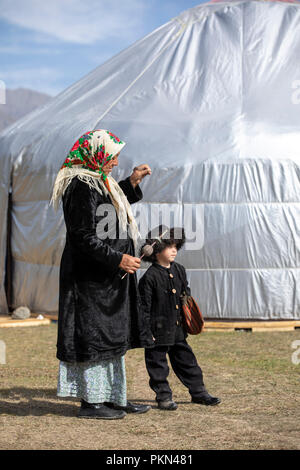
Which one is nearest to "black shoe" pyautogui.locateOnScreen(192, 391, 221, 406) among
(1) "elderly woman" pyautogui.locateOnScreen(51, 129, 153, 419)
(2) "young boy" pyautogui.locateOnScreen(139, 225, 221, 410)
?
(2) "young boy" pyautogui.locateOnScreen(139, 225, 221, 410)

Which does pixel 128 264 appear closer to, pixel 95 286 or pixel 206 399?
pixel 95 286

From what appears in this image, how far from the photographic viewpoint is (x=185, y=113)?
21.8ft

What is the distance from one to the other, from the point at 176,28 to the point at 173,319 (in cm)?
508

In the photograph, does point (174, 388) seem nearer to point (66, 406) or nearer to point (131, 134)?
point (66, 406)

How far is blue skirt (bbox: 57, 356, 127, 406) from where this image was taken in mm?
3141

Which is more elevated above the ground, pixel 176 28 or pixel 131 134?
pixel 176 28

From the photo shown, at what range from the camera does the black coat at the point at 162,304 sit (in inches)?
136

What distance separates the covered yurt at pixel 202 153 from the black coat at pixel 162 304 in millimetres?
2568

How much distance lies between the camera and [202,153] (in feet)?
20.5

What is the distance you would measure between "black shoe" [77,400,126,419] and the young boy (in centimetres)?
33

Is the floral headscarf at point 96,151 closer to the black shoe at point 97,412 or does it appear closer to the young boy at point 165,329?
the young boy at point 165,329
